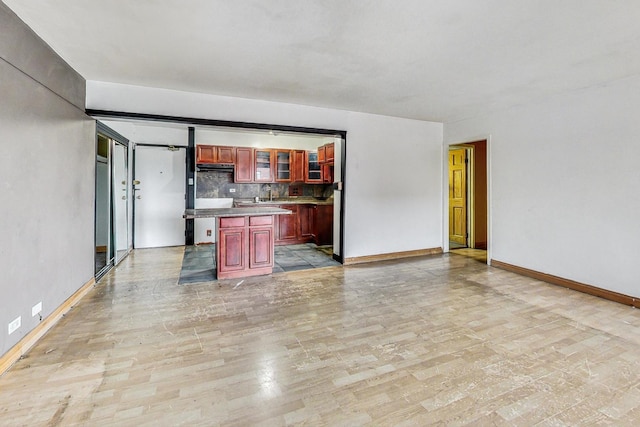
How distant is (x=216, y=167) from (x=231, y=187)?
22.6 inches

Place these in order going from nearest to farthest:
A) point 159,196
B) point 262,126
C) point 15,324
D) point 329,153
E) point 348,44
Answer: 1. point 15,324
2. point 348,44
3. point 262,126
4. point 159,196
5. point 329,153

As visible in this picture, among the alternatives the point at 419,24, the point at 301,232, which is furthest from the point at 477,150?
the point at 419,24

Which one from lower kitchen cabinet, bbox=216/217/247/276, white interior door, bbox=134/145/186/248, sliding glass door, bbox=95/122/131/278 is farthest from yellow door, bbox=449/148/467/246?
sliding glass door, bbox=95/122/131/278

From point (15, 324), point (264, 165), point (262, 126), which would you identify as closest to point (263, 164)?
point (264, 165)

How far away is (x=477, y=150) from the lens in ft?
21.3

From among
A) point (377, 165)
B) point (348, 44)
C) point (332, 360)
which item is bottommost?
point (332, 360)

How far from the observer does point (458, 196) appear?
6.92 meters

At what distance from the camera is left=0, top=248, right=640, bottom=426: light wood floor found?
1683mm

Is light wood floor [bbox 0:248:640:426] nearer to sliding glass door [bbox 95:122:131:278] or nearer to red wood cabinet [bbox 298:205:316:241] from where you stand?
sliding glass door [bbox 95:122:131:278]

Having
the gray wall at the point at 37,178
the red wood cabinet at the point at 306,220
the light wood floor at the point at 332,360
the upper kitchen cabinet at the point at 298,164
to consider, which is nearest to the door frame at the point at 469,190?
the light wood floor at the point at 332,360

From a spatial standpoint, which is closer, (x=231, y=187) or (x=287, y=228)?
(x=287, y=228)

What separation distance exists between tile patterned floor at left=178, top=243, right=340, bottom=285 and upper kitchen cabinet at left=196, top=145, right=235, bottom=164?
1.84 metres

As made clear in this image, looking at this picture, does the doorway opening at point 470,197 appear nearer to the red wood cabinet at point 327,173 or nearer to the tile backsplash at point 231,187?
the red wood cabinet at point 327,173

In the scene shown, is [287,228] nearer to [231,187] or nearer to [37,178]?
[231,187]
